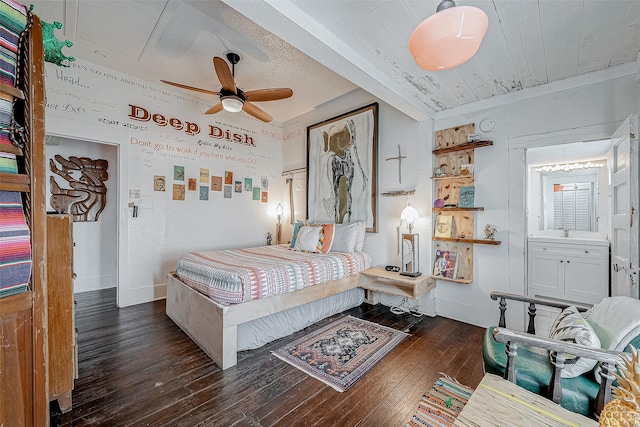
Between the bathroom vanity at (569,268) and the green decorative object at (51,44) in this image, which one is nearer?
the green decorative object at (51,44)

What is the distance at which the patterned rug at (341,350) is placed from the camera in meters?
2.09

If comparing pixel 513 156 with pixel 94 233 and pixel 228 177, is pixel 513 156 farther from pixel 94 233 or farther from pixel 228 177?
pixel 94 233

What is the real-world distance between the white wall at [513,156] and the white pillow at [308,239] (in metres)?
1.70

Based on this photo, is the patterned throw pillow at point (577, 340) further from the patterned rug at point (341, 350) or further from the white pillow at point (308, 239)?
the white pillow at point (308, 239)

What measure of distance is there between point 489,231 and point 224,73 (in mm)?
3181

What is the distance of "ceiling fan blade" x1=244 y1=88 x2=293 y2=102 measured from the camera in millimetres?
2922

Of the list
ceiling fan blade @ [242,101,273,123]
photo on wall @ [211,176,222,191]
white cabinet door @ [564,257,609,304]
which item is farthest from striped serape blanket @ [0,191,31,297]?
white cabinet door @ [564,257,609,304]

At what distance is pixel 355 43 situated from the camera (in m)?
2.04

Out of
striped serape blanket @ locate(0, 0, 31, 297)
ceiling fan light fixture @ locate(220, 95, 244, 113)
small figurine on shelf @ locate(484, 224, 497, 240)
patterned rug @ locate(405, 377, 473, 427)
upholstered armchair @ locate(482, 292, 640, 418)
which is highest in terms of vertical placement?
ceiling fan light fixture @ locate(220, 95, 244, 113)

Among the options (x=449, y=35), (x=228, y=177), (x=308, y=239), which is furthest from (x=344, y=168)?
(x=449, y=35)

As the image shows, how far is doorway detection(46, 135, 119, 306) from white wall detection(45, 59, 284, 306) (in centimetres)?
26

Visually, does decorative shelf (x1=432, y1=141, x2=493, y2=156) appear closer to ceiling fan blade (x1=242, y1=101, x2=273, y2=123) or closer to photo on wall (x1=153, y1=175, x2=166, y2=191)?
ceiling fan blade (x1=242, y1=101, x2=273, y2=123)

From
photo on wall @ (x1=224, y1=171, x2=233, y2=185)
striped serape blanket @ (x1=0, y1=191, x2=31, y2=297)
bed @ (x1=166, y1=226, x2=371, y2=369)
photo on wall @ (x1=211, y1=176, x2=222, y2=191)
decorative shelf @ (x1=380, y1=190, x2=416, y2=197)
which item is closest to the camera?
striped serape blanket @ (x1=0, y1=191, x2=31, y2=297)

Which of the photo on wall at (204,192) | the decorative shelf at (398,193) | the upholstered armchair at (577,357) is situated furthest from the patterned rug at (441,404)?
the photo on wall at (204,192)
